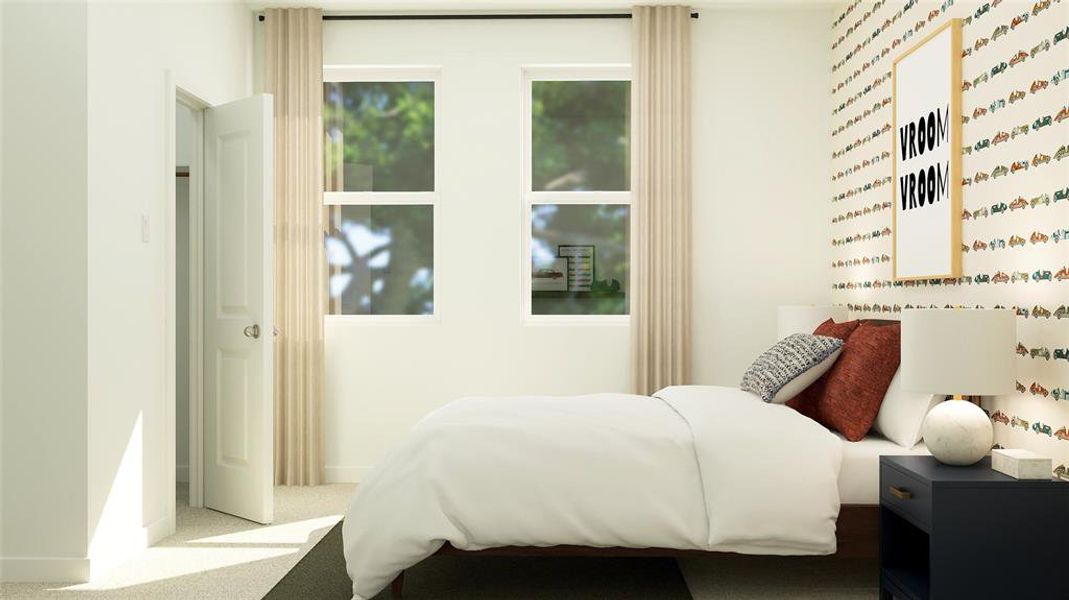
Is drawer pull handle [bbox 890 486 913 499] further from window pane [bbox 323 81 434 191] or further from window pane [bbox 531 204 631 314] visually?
window pane [bbox 323 81 434 191]

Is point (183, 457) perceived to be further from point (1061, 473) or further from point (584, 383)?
point (1061, 473)

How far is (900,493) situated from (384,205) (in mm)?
3520

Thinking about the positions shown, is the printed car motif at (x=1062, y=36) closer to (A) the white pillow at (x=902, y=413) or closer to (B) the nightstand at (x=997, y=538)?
(A) the white pillow at (x=902, y=413)

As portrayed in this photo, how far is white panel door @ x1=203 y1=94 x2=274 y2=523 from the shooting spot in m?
4.12

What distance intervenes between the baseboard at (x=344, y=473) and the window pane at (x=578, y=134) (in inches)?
80.2

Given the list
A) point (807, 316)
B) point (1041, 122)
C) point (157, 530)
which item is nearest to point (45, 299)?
point (157, 530)

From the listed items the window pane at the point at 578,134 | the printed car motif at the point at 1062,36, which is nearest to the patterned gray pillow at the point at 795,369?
the printed car motif at the point at 1062,36

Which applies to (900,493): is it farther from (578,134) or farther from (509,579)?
(578,134)

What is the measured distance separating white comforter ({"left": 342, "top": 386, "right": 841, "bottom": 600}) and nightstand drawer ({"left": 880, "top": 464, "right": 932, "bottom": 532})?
16 cm

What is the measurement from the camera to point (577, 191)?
17.1 ft

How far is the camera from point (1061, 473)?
9.05 feet

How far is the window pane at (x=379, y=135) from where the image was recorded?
17.2 ft

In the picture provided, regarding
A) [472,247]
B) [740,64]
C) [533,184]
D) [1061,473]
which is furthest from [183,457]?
[1061,473]

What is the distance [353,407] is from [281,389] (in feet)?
1.43
